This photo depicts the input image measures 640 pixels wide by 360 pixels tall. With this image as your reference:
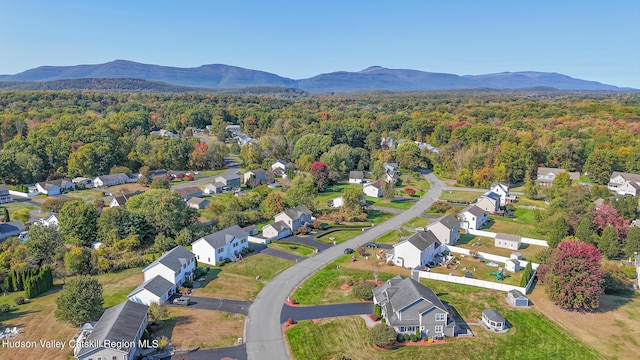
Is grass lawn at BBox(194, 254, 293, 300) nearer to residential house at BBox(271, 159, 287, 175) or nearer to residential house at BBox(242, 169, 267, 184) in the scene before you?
residential house at BBox(242, 169, 267, 184)

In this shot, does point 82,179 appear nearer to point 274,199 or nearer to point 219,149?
point 219,149

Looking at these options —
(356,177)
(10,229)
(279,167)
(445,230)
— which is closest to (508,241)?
(445,230)

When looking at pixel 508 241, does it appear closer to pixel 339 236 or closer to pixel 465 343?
pixel 339 236

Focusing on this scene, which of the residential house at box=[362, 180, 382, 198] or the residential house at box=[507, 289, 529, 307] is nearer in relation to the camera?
the residential house at box=[507, 289, 529, 307]

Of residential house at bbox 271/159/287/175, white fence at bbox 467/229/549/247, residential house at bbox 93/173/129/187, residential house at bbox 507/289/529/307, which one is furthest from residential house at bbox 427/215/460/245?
residential house at bbox 93/173/129/187

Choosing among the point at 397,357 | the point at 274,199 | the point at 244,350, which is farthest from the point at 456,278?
the point at 274,199

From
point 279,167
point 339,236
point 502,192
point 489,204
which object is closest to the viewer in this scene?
point 339,236
